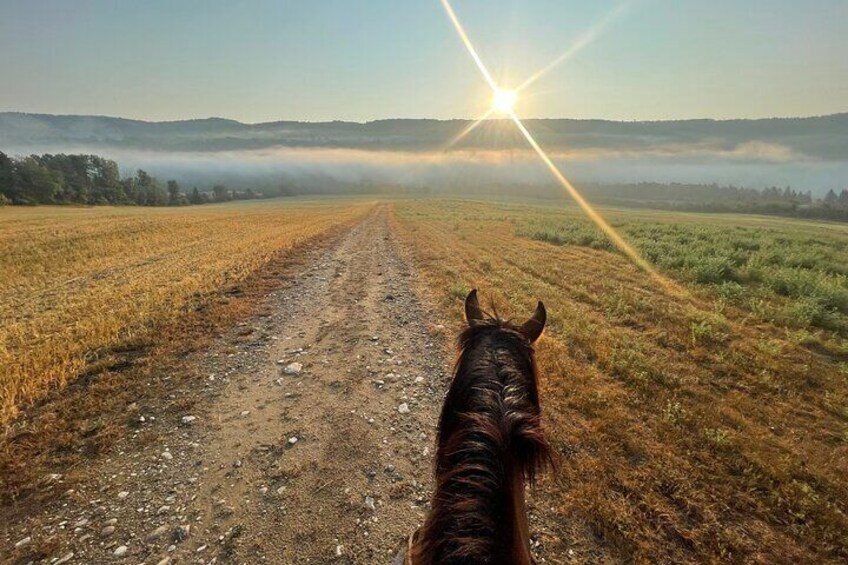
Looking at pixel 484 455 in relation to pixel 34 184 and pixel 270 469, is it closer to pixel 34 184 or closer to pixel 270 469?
pixel 270 469

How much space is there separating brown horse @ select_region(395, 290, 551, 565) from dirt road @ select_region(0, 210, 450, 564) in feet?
5.70

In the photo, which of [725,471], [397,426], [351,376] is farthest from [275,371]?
[725,471]

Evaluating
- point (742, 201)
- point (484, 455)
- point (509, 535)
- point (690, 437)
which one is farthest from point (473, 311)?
point (742, 201)

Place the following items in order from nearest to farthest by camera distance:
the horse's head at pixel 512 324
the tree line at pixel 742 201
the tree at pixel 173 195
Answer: the horse's head at pixel 512 324
the tree line at pixel 742 201
the tree at pixel 173 195

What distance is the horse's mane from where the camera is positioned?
1560mm

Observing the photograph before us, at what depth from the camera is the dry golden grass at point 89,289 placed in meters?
7.35

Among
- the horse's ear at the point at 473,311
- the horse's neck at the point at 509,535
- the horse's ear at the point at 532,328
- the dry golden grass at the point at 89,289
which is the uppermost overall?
the horse's ear at the point at 473,311

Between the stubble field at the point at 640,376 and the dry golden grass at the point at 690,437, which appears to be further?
the stubble field at the point at 640,376

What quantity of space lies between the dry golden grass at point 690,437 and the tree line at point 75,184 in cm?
8907

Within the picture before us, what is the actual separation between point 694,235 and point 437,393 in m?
28.6

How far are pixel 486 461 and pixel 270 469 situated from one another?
4052 mm

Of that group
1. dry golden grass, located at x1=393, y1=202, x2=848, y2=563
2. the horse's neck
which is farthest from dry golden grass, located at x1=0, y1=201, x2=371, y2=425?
dry golden grass, located at x1=393, y1=202, x2=848, y2=563

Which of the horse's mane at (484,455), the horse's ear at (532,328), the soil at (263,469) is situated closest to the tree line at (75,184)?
the soil at (263,469)

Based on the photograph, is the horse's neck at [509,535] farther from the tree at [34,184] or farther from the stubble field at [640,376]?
the tree at [34,184]
